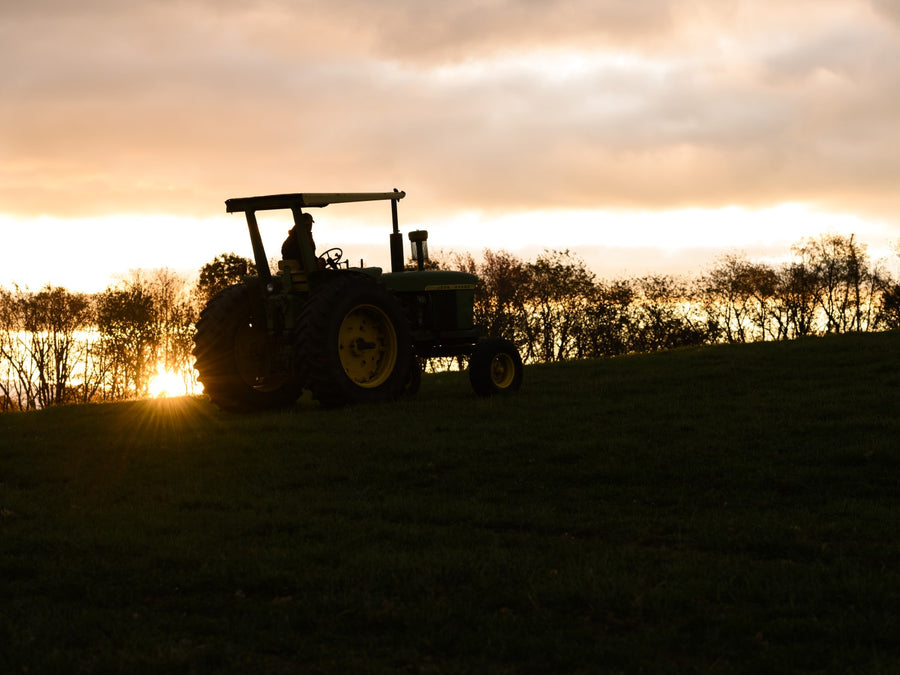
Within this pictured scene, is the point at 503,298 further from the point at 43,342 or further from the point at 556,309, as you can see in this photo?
the point at 43,342

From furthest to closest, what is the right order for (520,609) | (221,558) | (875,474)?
(875,474) → (221,558) → (520,609)

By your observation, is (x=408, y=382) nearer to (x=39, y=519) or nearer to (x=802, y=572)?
(x=39, y=519)

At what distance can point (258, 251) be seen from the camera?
550 inches

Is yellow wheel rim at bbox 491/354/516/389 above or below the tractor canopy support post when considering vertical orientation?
below

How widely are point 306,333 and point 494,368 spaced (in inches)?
143

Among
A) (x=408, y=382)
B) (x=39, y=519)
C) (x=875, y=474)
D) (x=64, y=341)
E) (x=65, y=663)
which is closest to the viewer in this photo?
(x=65, y=663)

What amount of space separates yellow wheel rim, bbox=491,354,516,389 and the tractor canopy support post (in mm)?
3746

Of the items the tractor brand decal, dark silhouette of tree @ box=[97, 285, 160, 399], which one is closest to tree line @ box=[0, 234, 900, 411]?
dark silhouette of tree @ box=[97, 285, 160, 399]

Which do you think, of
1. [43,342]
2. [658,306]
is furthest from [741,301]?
[43,342]

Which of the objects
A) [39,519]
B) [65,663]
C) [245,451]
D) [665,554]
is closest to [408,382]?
[245,451]

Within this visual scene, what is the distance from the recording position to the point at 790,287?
55531 mm

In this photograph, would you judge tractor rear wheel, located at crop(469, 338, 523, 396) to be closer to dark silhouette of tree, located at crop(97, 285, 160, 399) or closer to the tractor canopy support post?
the tractor canopy support post

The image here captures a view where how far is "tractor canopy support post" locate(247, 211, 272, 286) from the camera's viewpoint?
13805 mm

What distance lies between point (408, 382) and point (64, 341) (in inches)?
1799
